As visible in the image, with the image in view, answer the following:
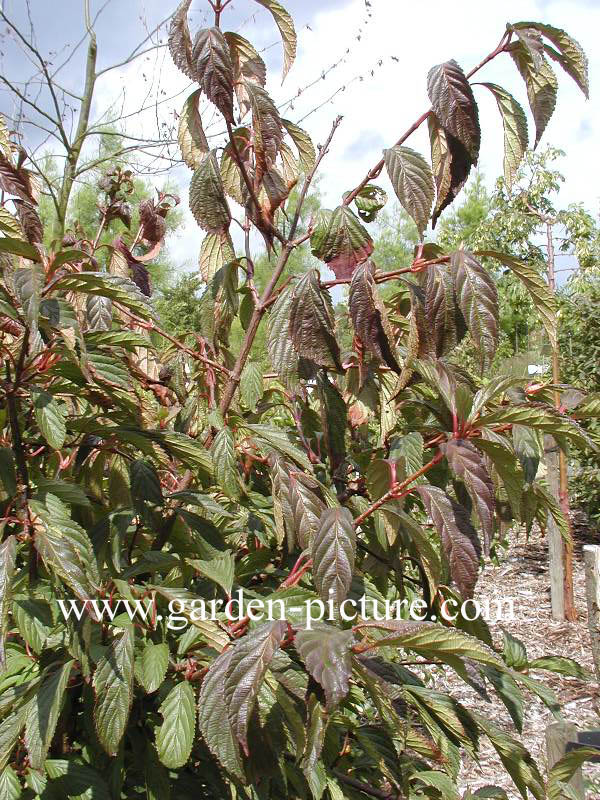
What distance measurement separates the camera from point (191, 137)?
47.3 inches

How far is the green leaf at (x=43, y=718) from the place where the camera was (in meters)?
0.86

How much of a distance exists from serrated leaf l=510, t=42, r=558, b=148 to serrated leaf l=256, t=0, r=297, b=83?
0.37 meters

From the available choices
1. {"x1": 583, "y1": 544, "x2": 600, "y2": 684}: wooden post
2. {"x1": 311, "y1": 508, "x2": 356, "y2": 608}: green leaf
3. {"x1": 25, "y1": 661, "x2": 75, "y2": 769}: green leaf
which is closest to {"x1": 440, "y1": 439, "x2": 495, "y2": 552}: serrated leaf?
{"x1": 311, "y1": 508, "x2": 356, "y2": 608}: green leaf

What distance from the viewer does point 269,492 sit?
1469mm

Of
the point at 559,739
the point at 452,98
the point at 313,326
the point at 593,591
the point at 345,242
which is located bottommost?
the point at 559,739

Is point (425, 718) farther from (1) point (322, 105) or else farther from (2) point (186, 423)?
(1) point (322, 105)

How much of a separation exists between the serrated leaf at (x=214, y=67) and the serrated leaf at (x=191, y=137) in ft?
0.56

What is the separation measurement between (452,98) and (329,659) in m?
0.64

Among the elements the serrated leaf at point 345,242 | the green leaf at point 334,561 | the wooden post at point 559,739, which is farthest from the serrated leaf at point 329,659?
the wooden post at point 559,739

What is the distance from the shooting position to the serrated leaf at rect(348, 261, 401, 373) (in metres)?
0.94

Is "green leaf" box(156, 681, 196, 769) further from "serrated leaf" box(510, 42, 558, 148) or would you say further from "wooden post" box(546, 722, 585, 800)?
"wooden post" box(546, 722, 585, 800)

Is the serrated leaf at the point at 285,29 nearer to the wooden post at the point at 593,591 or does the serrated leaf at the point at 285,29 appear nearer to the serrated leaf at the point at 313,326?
the serrated leaf at the point at 313,326

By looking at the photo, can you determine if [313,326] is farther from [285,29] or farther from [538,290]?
[285,29]

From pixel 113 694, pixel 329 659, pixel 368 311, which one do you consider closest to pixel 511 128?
pixel 368 311
